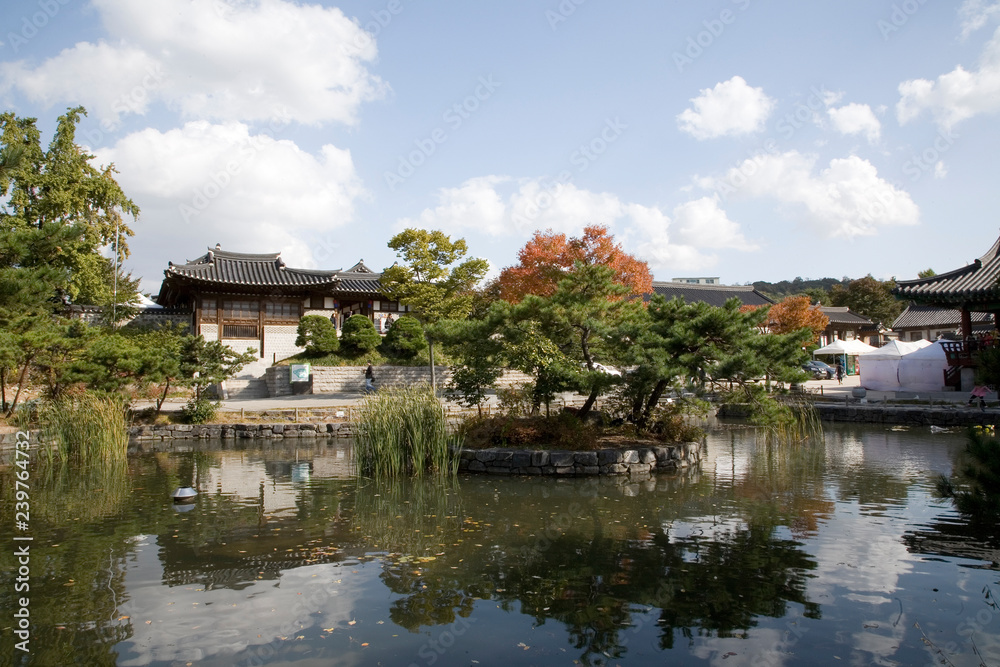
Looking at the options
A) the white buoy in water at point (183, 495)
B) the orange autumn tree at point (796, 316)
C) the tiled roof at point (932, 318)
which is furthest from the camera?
the tiled roof at point (932, 318)

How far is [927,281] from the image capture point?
18047 millimetres

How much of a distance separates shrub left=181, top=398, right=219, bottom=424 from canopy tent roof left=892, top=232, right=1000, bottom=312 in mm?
19698

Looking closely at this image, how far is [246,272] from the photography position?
86.3 ft

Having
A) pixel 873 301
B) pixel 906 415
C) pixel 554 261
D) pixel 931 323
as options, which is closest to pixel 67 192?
pixel 554 261

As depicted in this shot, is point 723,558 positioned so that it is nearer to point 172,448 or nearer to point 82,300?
point 172,448

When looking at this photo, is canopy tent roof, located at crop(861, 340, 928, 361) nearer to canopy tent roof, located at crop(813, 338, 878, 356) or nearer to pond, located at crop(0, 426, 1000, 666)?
canopy tent roof, located at crop(813, 338, 878, 356)

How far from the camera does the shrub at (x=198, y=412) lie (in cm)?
1596

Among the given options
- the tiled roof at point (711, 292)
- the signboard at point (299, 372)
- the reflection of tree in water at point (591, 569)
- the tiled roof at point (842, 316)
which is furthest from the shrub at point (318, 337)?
the tiled roof at point (842, 316)

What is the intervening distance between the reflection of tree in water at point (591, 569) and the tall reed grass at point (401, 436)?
181 centimetres

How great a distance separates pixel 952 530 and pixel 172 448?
14.6 m

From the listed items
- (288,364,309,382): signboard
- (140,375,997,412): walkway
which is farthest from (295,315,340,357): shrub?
(140,375,997,412): walkway

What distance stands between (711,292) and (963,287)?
2707cm

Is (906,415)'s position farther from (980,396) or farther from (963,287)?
(963,287)

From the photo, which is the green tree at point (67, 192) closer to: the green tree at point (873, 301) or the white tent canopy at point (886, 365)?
the white tent canopy at point (886, 365)
